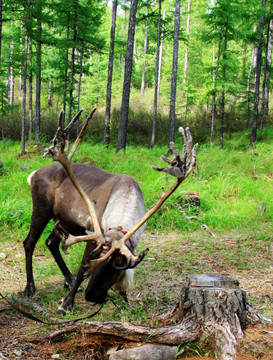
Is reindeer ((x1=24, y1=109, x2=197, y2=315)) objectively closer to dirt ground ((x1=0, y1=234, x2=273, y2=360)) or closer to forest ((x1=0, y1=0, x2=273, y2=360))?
forest ((x1=0, y1=0, x2=273, y2=360))

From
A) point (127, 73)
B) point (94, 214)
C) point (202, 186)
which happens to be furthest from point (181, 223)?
point (127, 73)

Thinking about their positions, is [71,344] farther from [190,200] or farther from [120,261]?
[190,200]

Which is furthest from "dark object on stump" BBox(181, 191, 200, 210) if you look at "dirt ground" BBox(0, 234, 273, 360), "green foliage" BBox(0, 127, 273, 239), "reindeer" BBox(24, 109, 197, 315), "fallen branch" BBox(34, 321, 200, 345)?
"fallen branch" BBox(34, 321, 200, 345)

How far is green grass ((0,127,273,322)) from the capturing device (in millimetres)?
4906

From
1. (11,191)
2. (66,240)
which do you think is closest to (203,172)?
(11,191)

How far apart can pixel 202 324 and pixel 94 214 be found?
1.41m

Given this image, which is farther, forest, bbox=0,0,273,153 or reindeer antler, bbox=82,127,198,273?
forest, bbox=0,0,273,153

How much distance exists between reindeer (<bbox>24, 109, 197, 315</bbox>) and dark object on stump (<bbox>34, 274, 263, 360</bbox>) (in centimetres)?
49

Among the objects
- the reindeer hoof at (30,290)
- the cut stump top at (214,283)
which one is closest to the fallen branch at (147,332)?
the cut stump top at (214,283)

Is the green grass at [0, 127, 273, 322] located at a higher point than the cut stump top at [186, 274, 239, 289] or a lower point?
lower

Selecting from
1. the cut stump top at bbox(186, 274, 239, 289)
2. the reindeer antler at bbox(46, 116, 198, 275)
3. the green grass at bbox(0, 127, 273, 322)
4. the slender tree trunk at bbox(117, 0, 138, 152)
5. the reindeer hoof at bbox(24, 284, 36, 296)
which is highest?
the slender tree trunk at bbox(117, 0, 138, 152)

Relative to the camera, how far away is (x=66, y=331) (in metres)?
2.99

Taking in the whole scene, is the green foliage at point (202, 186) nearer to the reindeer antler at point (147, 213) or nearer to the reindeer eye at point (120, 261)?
the reindeer antler at point (147, 213)

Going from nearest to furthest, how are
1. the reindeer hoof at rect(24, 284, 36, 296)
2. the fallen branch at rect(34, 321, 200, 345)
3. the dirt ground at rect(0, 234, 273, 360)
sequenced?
1. the dirt ground at rect(0, 234, 273, 360)
2. the fallen branch at rect(34, 321, 200, 345)
3. the reindeer hoof at rect(24, 284, 36, 296)
